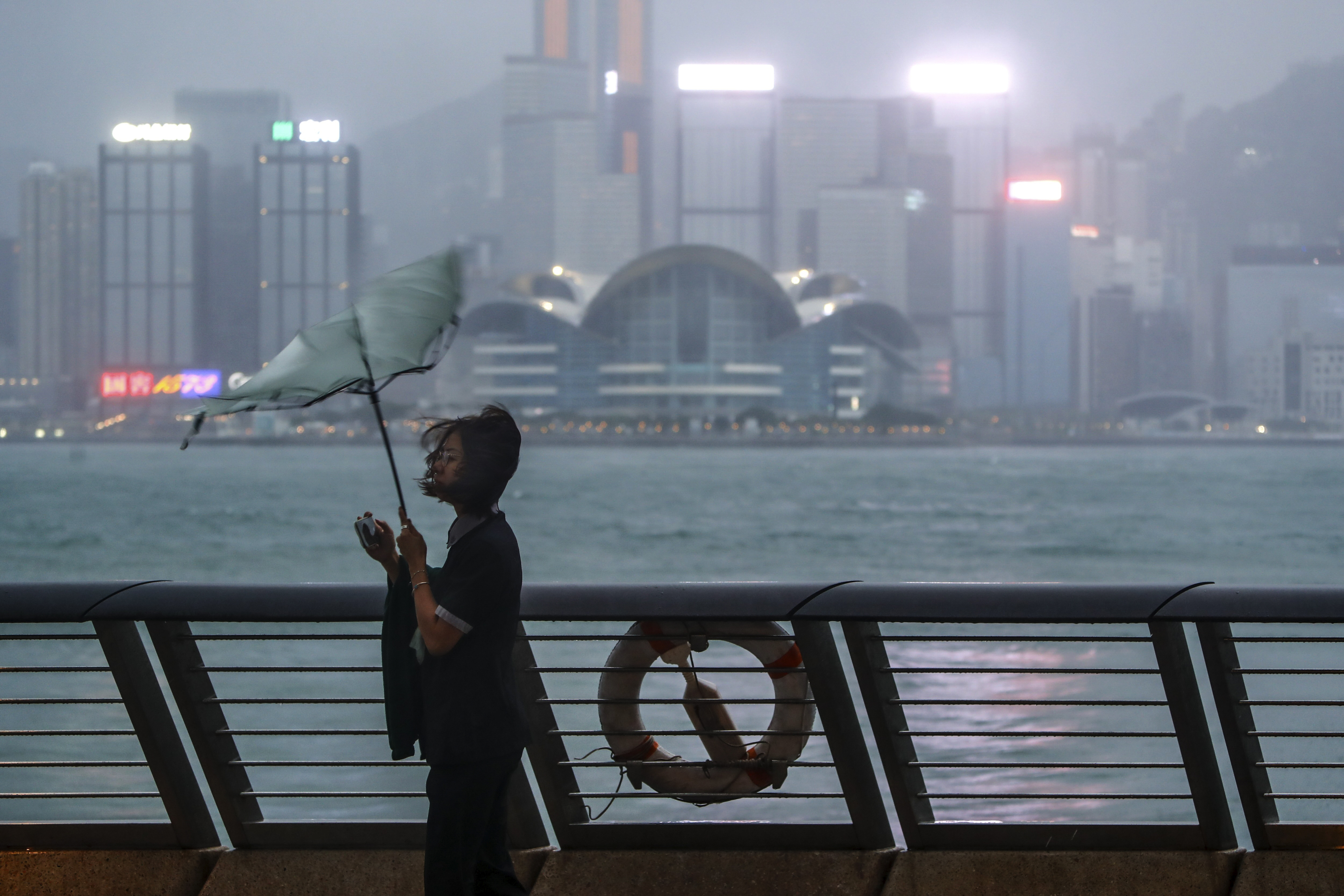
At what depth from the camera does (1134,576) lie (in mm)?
51281

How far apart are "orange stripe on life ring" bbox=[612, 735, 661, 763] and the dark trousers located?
0.45 metres

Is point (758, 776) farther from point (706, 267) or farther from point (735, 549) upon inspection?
point (706, 267)

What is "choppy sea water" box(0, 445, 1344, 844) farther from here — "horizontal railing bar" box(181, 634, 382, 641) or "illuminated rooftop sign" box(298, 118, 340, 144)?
"illuminated rooftop sign" box(298, 118, 340, 144)

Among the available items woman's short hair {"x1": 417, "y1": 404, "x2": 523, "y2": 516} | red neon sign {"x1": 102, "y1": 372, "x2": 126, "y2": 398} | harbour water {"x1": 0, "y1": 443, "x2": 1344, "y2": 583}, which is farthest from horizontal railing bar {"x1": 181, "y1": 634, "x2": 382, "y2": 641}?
red neon sign {"x1": 102, "y1": 372, "x2": 126, "y2": 398}

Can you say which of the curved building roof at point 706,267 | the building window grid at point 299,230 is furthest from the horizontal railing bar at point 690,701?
the building window grid at point 299,230

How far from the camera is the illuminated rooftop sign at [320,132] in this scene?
188 metres

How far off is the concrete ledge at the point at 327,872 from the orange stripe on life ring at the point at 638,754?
0.40m

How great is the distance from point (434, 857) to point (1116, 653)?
2581 centimetres

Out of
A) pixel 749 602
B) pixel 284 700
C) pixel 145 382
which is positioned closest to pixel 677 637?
pixel 749 602

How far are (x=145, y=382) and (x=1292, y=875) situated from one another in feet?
616

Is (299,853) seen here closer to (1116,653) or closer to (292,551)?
(1116,653)

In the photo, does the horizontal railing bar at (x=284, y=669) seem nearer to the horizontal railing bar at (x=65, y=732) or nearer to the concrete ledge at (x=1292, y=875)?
the horizontal railing bar at (x=65, y=732)

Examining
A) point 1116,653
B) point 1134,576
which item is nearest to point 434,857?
point 1116,653

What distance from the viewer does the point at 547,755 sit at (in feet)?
11.7
